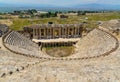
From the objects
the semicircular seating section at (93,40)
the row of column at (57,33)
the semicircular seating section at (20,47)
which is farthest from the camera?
the row of column at (57,33)

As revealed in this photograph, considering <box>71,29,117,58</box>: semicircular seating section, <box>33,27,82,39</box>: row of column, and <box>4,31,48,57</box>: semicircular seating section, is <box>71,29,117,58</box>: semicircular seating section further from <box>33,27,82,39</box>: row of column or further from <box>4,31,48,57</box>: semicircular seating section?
<box>4,31,48,57</box>: semicircular seating section

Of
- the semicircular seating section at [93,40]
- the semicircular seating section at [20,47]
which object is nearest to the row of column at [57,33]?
the semicircular seating section at [93,40]

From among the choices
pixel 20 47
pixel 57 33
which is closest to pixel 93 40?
pixel 57 33

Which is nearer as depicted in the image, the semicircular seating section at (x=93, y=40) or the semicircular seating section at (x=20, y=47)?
the semicircular seating section at (x=20, y=47)

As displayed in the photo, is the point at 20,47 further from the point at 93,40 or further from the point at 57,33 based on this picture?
the point at 57,33

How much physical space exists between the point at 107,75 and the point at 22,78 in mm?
10896

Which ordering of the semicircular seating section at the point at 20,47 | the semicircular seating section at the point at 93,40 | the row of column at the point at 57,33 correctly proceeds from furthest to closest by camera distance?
the row of column at the point at 57,33 < the semicircular seating section at the point at 93,40 < the semicircular seating section at the point at 20,47

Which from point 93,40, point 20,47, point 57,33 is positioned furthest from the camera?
point 57,33

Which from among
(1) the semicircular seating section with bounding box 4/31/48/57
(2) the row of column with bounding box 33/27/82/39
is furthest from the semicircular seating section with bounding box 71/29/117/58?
(1) the semicircular seating section with bounding box 4/31/48/57

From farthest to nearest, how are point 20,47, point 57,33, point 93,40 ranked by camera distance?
point 57,33
point 93,40
point 20,47

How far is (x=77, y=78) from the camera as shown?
89.9 ft

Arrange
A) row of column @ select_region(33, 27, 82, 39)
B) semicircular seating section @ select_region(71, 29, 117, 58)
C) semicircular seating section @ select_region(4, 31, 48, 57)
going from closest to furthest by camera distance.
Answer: semicircular seating section @ select_region(4, 31, 48, 57) < semicircular seating section @ select_region(71, 29, 117, 58) < row of column @ select_region(33, 27, 82, 39)

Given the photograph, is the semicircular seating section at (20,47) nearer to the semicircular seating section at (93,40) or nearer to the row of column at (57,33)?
the row of column at (57,33)

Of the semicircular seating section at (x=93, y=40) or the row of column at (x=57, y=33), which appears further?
the row of column at (x=57, y=33)
